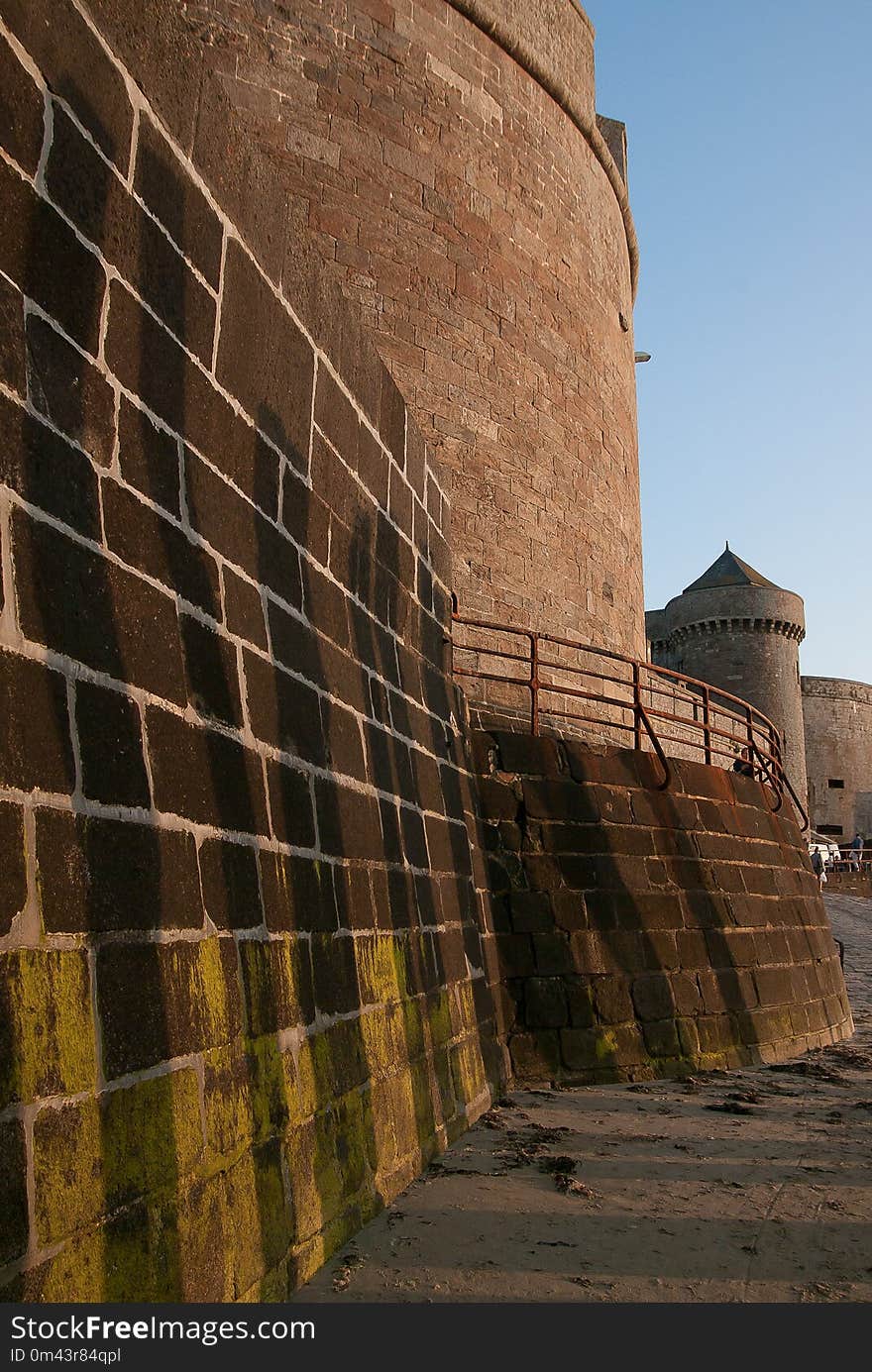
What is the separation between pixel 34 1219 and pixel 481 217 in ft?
39.2

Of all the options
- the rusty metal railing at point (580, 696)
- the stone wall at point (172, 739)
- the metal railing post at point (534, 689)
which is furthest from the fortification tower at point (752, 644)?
the stone wall at point (172, 739)

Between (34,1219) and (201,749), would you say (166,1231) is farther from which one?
(201,749)

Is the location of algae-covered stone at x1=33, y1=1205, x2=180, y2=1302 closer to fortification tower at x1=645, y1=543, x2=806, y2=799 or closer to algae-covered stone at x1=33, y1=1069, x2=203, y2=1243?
algae-covered stone at x1=33, y1=1069, x2=203, y2=1243

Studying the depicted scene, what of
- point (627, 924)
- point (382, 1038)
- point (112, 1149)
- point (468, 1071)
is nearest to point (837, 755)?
point (627, 924)

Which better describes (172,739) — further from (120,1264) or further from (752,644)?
(752,644)

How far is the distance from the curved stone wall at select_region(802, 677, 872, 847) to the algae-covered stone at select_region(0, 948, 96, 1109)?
1879 inches

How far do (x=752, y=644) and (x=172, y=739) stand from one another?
42.1 meters

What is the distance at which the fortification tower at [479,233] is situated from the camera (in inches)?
436

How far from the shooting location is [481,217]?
489 inches

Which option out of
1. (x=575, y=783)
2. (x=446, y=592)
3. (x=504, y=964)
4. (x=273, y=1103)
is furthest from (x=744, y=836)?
(x=273, y=1103)

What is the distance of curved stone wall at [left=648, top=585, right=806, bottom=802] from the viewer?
42.9 m

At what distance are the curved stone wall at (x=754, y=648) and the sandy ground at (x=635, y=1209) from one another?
37.4 meters

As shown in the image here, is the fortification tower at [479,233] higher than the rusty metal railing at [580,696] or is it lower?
higher

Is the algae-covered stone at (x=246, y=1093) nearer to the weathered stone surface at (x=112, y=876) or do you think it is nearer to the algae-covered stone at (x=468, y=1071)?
the weathered stone surface at (x=112, y=876)
